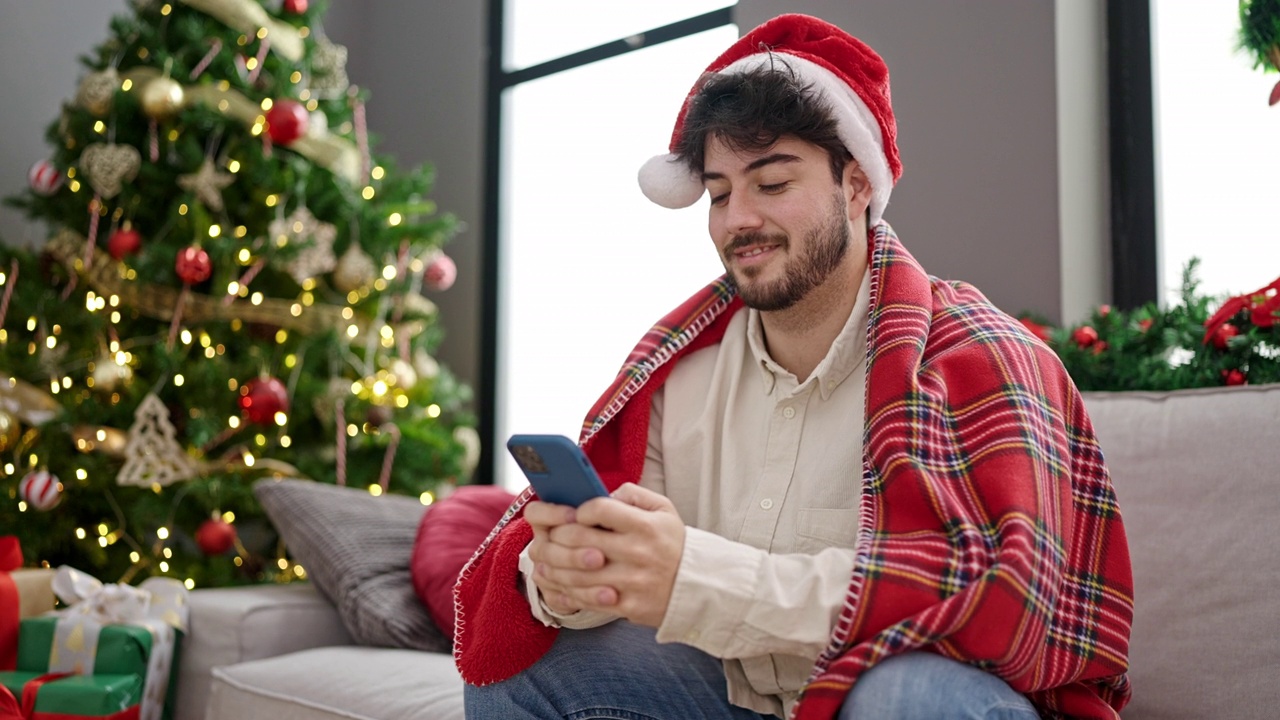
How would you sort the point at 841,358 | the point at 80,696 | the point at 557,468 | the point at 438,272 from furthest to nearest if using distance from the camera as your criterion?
the point at 438,272, the point at 80,696, the point at 841,358, the point at 557,468

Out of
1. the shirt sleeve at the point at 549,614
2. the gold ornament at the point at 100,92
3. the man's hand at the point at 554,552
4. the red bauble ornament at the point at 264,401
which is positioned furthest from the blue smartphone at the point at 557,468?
the gold ornament at the point at 100,92

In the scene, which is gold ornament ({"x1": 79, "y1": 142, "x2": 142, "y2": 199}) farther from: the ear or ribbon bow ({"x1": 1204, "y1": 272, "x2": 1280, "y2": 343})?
ribbon bow ({"x1": 1204, "y1": 272, "x2": 1280, "y2": 343})

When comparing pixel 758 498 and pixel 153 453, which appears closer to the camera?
pixel 758 498

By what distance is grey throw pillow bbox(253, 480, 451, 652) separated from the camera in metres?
1.93

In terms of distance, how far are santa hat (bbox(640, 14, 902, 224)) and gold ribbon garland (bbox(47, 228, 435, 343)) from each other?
1.53m

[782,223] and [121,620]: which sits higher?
[782,223]

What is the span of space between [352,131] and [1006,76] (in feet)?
5.58

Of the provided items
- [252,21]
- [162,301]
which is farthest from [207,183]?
[252,21]

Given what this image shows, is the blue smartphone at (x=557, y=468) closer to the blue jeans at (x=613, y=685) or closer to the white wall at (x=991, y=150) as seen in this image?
the blue jeans at (x=613, y=685)

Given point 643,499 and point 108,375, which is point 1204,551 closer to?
point 643,499

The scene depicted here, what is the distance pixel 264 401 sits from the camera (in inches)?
97.7

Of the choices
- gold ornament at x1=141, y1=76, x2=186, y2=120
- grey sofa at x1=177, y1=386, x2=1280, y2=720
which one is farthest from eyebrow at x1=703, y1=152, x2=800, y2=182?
gold ornament at x1=141, y1=76, x2=186, y2=120

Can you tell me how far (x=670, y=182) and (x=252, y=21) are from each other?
5.62ft

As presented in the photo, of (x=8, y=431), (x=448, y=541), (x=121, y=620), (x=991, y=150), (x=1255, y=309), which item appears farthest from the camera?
(x=8, y=431)
